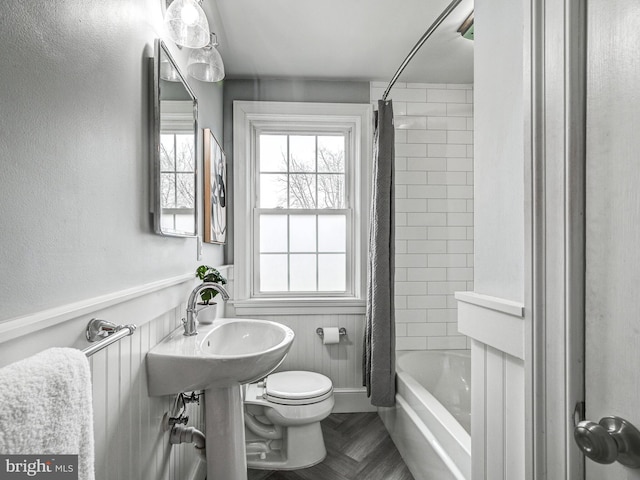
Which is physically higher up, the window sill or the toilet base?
the window sill

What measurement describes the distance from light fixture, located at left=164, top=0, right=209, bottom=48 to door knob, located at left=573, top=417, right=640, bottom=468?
1504mm

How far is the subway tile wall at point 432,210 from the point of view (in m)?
2.82

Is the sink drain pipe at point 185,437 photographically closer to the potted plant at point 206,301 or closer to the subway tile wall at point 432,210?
the potted plant at point 206,301

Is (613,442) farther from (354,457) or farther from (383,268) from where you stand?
(354,457)

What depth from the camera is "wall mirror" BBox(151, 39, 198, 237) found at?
4.18ft

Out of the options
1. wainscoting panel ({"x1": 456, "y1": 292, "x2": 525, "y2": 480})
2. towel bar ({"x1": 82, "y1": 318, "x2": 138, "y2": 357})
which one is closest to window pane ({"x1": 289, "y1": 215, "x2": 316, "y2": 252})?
wainscoting panel ({"x1": 456, "y1": 292, "x2": 525, "y2": 480})

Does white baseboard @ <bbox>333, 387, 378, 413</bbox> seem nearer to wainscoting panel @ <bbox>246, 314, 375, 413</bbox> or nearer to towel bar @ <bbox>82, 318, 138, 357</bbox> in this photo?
wainscoting panel @ <bbox>246, 314, 375, 413</bbox>

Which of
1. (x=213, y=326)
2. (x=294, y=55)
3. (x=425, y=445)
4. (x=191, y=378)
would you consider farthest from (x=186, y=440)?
(x=294, y=55)

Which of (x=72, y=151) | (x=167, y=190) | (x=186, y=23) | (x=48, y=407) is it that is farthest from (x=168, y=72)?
(x=48, y=407)

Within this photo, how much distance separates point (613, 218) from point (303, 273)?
7.54ft

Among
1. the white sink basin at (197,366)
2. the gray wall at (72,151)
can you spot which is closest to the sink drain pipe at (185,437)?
the white sink basin at (197,366)

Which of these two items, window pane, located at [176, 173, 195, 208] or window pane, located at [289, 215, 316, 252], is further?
window pane, located at [289, 215, 316, 252]

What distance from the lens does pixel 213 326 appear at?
5.68 feet

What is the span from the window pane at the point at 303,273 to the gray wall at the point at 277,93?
0.47 m
